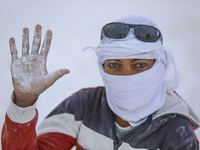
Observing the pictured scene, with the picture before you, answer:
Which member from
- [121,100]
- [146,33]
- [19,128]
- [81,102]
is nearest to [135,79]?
[121,100]

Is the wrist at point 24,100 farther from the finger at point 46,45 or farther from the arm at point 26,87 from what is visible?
the finger at point 46,45

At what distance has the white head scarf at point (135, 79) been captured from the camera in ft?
5.74

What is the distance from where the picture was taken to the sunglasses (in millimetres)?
1768

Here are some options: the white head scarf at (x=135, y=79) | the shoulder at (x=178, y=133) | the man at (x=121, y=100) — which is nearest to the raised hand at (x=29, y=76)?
the man at (x=121, y=100)

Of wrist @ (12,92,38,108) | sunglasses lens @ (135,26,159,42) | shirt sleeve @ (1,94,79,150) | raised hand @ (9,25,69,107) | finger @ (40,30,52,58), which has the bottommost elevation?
shirt sleeve @ (1,94,79,150)

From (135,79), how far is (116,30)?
0.35 m

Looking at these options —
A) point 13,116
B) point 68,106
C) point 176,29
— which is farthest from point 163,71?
point 176,29

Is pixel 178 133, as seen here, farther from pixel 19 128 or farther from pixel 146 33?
pixel 19 128

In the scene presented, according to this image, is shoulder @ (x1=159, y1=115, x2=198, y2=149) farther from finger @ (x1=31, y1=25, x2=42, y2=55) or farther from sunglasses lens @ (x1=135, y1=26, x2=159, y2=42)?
finger @ (x1=31, y1=25, x2=42, y2=55)

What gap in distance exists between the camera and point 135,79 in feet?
5.73

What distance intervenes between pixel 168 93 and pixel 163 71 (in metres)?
0.21

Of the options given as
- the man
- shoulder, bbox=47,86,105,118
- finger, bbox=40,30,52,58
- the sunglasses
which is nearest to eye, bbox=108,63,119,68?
the man

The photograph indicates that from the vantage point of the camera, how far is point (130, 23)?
1.85 metres

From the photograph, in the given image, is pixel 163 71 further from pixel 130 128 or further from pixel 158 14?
pixel 158 14
